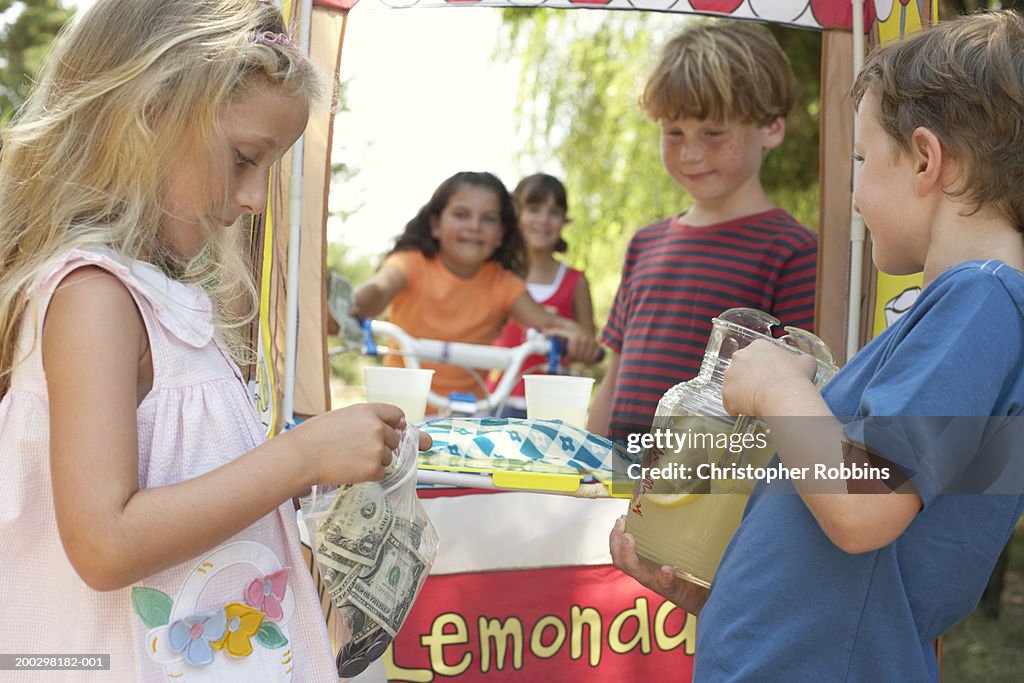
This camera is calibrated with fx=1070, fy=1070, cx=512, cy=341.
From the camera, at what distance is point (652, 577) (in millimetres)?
1620

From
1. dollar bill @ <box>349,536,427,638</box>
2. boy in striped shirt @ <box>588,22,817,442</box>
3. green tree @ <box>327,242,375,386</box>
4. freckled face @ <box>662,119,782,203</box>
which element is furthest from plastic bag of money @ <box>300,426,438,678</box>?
green tree @ <box>327,242,375,386</box>

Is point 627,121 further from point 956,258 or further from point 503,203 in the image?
point 956,258

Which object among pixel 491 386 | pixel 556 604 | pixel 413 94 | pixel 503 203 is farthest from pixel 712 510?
pixel 413 94

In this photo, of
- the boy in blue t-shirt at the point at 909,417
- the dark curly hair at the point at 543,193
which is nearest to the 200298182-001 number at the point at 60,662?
the boy in blue t-shirt at the point at 909,417

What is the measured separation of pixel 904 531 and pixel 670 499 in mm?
349

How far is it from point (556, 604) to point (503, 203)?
2378 mm

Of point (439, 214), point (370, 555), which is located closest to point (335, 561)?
point (370, 555)

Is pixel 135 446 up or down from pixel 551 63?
down

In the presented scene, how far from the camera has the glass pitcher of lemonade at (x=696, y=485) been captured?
1492 millimetres

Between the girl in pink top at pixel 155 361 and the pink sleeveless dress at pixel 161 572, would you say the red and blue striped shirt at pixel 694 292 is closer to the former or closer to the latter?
the girl in pink top at pixel 155 361

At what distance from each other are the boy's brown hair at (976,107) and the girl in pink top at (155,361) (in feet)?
2.49

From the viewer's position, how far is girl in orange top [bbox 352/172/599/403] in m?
4.03

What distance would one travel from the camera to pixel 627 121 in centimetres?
636

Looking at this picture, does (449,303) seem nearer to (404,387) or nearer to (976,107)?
(404,387)
